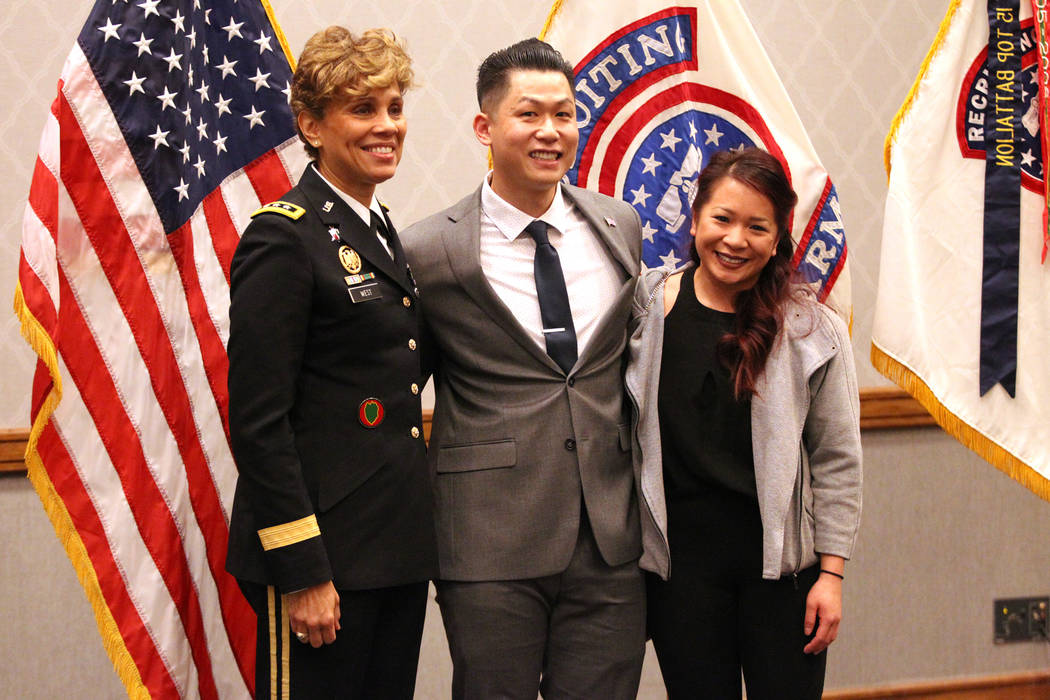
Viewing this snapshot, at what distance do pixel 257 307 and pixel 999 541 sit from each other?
8.04 feet

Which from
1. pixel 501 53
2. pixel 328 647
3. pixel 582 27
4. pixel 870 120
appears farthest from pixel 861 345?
pixel 328 647

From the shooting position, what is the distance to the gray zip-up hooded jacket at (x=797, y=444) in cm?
160

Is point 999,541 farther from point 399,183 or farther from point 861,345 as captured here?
point 399,183

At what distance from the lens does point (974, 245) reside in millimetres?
2207

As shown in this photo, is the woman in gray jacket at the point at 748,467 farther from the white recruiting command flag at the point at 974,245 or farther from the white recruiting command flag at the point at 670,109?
the white recruiting command flag at the point at 974,245

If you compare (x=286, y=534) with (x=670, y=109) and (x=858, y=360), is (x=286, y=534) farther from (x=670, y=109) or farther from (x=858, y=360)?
(x=858, y=360)

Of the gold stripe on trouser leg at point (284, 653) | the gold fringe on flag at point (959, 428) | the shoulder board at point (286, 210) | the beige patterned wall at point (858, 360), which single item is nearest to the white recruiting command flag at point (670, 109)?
the gold fringe on flag at point (959, 428)

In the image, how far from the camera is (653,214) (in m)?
2.18

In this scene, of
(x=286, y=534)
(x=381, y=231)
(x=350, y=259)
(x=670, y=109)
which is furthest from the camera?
(x=670, y=109)

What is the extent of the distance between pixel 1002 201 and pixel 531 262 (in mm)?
1181

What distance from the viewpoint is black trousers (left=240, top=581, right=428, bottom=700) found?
1404 millimetres

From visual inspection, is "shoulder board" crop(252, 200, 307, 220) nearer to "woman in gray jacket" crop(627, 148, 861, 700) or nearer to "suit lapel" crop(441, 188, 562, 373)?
"suit lapel" crop(441, 188, 562, 373)

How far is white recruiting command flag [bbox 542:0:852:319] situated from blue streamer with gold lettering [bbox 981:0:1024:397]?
341 mm

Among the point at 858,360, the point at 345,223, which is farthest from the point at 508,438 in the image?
the point at 858,360
